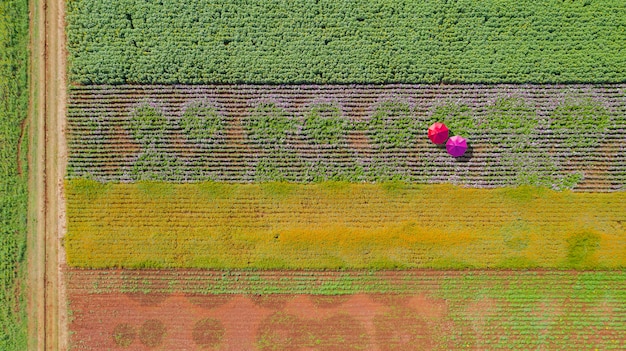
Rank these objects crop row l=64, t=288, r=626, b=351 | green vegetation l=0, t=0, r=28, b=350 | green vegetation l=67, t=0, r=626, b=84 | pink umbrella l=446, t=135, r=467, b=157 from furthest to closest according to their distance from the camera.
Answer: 1. green vegetation l=67, t=0, r=626, b=84
2. green vegetation l=0, t=0, r=28, b=350
3. crop row l=64, t=288, r=626, b=351
4. pink umbrella l=446, t=135, r=467, b=157

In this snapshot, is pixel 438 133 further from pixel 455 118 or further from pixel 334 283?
pixel 334 283

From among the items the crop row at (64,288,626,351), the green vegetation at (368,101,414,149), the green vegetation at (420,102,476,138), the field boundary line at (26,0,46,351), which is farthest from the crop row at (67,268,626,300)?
the green vegetation at (420,102,476,138)

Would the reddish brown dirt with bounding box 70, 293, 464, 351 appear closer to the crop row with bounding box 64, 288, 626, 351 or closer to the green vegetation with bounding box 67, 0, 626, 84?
the crop row with bounding box 64, 288, 626, 351

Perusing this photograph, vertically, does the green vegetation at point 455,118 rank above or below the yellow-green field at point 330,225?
above

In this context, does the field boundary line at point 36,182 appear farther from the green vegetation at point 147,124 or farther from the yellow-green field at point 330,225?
the green vegetation at point 147,124

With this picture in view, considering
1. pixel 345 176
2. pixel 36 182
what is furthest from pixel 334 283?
pixel 36 182

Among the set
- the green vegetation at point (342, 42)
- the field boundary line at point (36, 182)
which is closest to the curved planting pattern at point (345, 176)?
the green vegetation at point (342, 42)
